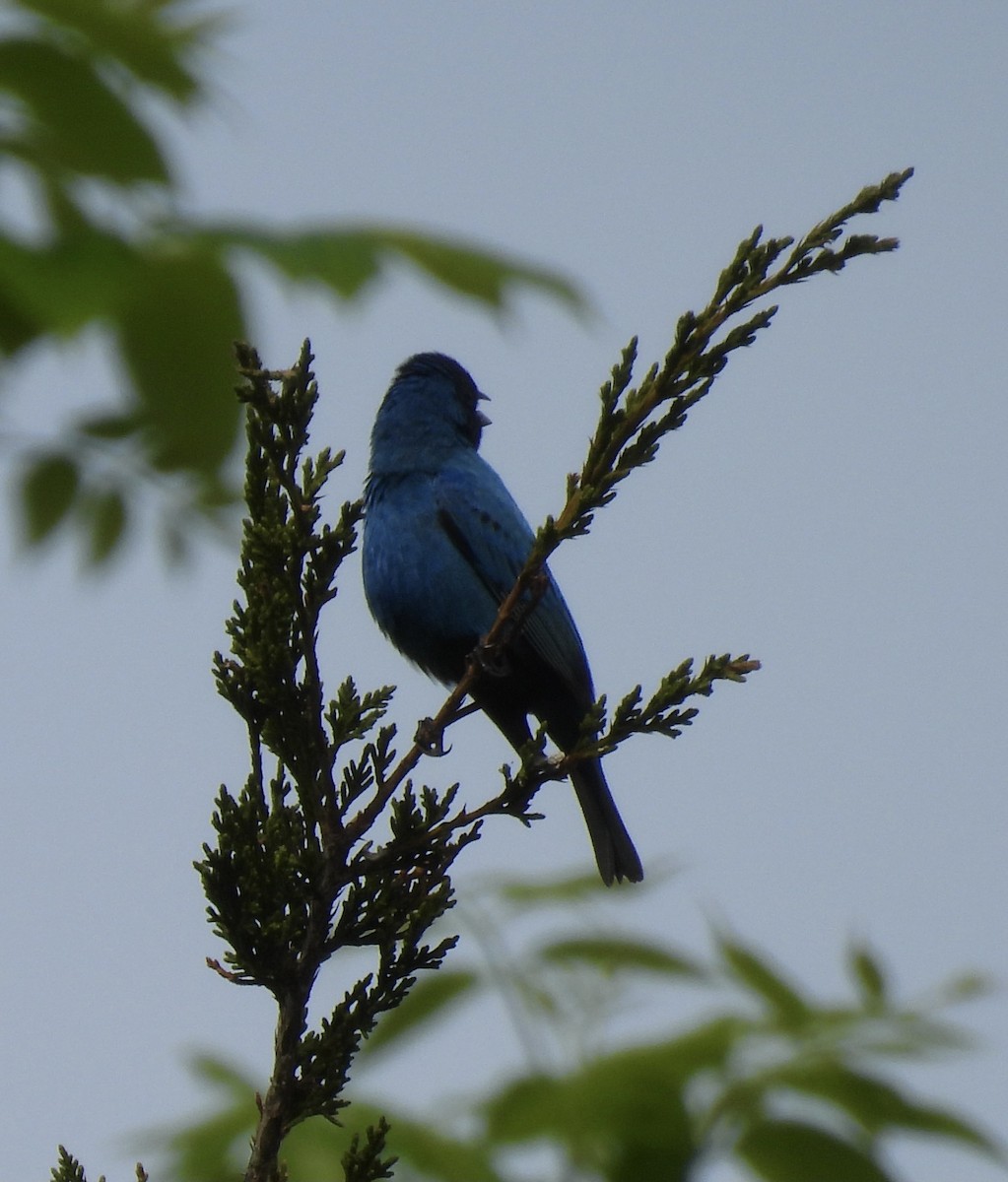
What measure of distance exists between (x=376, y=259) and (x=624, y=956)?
6.44 ft

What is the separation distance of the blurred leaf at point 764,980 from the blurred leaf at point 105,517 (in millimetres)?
2356

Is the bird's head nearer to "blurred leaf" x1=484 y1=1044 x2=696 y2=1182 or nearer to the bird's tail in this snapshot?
the bird's tail

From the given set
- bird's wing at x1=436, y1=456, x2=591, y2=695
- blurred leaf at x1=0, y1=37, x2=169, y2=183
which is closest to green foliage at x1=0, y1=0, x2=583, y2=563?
blurred leaf at x1=0, y1=37, x2=169, y2=183

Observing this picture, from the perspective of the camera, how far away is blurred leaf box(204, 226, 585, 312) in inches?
180

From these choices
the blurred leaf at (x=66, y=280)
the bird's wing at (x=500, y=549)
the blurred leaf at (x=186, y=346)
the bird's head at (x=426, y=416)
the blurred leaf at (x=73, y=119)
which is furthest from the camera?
the bird's head at (x=426, y=416)

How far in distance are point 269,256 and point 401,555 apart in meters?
1.48

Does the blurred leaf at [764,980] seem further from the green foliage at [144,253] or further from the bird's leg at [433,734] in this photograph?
the green foliage at [144,253]

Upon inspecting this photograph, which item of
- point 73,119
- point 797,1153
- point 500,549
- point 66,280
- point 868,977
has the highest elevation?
point 73,119

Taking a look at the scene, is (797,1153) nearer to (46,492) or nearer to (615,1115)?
(615,1115)

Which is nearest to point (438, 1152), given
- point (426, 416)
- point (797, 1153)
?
point (797, 1153)

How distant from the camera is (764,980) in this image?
409 cm

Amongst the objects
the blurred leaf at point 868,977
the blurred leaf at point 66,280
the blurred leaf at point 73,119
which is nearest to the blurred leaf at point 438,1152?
the blurred leaf at point 868,977

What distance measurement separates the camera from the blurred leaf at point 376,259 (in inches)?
180

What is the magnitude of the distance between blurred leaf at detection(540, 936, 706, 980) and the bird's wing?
1.47 m
